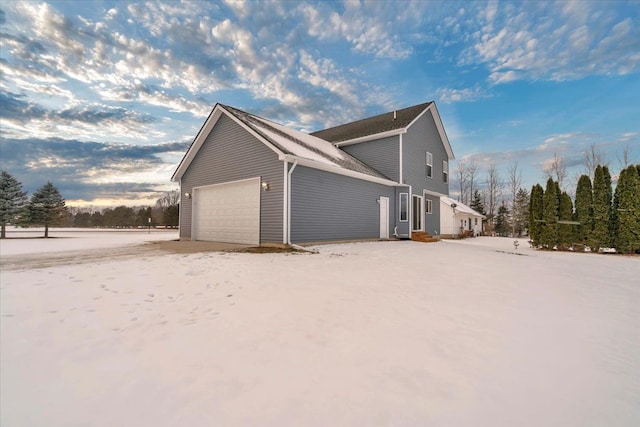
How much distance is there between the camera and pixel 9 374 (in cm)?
195

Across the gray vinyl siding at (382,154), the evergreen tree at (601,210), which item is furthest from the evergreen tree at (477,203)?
the gray vinyl siding at (382,154)

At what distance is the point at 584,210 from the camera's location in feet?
39.0

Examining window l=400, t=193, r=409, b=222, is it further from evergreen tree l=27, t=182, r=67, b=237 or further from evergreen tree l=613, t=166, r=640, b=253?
evergreen tree l=27, t=182, r=67, b=237

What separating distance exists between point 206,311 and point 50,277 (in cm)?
374

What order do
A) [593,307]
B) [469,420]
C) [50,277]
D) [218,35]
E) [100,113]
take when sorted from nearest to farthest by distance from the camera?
[469,420] → [593,307] → [50,277] → [218,35] → [100,113]

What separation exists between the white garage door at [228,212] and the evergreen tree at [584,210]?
47.5 feet

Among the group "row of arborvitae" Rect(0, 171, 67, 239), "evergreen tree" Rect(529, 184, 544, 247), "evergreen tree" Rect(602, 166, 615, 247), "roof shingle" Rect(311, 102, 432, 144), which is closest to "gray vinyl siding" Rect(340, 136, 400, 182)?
"roof shingle" Rect(311, 102, 432, 144)

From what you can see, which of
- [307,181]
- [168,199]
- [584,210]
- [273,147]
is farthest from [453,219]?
[168,199]

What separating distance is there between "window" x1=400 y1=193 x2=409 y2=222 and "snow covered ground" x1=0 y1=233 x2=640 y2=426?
9910 millimetres

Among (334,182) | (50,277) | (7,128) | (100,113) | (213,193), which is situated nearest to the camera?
(50,277)

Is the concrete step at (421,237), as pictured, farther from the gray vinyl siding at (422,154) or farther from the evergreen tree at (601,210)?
the evergreen tree at (601,210)

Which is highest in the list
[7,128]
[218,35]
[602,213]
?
[218,35]

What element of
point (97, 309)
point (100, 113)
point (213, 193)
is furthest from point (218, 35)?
point (97, 309)

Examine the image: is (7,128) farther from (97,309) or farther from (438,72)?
(438,72)
